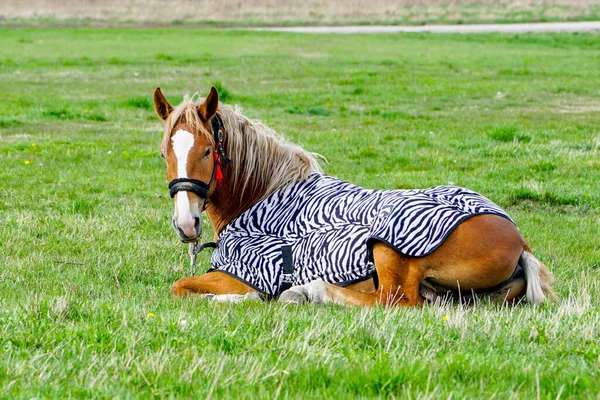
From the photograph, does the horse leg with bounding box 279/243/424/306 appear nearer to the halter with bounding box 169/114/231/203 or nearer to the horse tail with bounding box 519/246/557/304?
the horse tail with bounding box 519/246/557/304

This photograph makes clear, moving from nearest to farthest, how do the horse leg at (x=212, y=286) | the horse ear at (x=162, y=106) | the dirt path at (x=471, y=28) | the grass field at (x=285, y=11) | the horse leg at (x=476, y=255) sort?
the horse leg at (x=476, y=255), the horse leg at (x=212, y=286), the horse ear at (x=162, y=106), the dirt path at (x=471, y=28), the grass field at (x=285, y=11)

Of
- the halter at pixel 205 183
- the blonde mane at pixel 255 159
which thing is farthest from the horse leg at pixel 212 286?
the blonde mane at pixel 255 159

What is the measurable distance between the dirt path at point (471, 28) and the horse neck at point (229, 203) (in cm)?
4144

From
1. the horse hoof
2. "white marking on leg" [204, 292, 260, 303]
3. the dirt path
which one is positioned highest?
the horse hoof

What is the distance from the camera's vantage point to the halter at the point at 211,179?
18.5 feet

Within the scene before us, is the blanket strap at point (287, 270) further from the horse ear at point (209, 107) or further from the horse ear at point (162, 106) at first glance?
the horse ear at point (162, 106)

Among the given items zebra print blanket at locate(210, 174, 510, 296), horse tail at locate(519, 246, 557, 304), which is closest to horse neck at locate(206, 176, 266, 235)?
zebra print blanket at locate(210, 174, 510, 296)

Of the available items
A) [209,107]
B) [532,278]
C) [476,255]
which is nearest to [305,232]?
[209,107]

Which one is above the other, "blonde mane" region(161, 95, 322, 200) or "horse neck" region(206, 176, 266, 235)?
"blonde mane" region(161, 95, 322, 200)

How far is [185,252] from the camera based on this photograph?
7539mm

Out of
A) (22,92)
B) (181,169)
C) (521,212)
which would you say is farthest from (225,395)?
(22,92)

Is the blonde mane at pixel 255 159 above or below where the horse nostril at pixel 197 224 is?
above

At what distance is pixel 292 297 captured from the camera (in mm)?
5531

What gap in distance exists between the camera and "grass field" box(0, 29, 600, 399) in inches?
138
